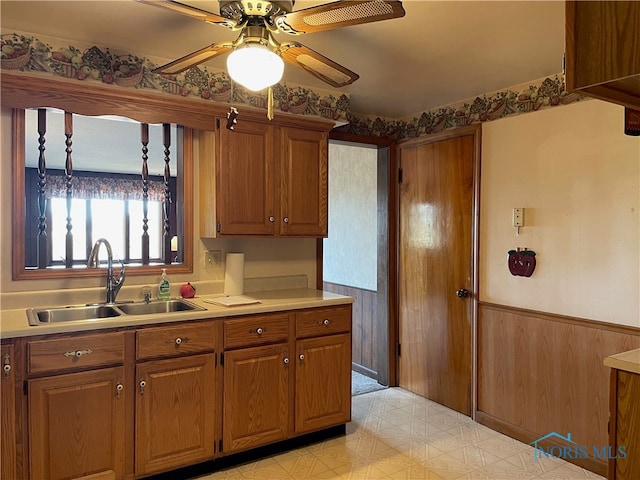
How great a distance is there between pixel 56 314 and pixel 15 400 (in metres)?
0.51

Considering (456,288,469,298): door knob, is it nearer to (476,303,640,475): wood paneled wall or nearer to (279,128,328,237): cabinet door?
(476,303,640,475): wood paneled wall

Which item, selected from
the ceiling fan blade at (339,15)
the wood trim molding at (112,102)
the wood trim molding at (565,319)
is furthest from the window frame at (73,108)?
the wood trim molding at (565,319)

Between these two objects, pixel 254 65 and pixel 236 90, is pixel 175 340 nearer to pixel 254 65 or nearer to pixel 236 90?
pixel 254 65

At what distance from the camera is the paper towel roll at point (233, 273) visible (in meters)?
2.92

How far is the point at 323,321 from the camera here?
279cm

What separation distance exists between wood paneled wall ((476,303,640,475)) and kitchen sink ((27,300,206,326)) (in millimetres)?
1985

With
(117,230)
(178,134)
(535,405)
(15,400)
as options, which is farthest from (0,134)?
(117,230)

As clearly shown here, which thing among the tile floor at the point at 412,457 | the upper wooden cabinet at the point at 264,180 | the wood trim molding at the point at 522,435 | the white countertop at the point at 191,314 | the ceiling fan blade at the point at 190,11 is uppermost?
the ceiling fan blade at the point at 190,11

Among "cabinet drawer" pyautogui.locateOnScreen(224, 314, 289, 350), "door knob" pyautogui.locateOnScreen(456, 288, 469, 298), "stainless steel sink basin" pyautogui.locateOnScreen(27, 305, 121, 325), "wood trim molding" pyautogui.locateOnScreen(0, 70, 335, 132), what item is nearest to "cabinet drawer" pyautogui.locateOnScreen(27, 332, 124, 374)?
"stainless steel sink basin" pyautogui.locateOnScreen(27, 305, 121, 325)

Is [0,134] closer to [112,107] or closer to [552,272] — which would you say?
[112,107]

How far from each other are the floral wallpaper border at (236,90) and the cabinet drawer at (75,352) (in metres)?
1.35

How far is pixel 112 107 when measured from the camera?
8.12 ft

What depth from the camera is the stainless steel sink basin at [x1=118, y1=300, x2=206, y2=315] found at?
2.58 meters

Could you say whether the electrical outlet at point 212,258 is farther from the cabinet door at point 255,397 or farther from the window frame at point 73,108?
the cabinet door at point 255,397
